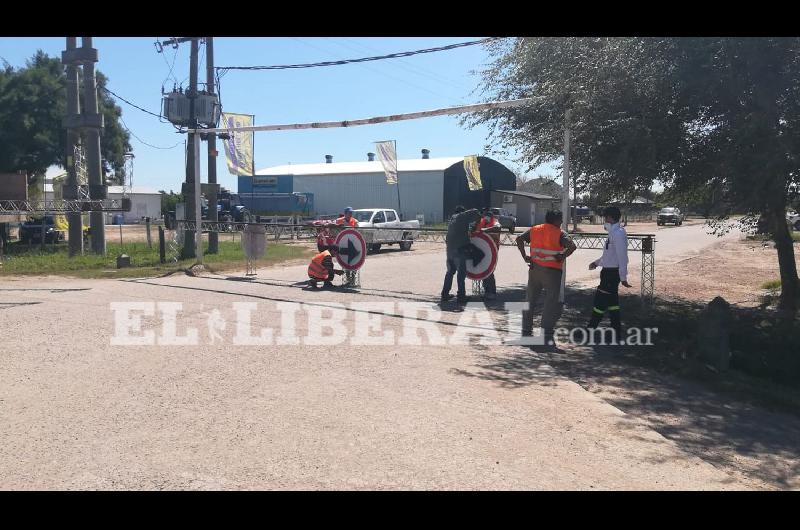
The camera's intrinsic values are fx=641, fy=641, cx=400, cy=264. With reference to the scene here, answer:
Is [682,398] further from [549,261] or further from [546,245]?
[546,245]

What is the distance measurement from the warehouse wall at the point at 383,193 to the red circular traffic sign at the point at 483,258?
4153 cm

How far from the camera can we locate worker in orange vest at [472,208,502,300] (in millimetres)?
12336

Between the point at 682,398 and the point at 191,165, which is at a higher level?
the point at 191,165

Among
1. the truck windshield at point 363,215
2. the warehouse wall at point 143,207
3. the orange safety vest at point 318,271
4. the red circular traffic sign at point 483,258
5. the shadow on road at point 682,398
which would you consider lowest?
the shadow on road at point 682,398

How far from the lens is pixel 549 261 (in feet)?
30.1

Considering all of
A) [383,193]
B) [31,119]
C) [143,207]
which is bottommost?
[143,207]

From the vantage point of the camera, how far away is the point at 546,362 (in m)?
8.28

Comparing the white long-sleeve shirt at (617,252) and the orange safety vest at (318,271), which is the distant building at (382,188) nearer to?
the orange safety vest at (318,271)

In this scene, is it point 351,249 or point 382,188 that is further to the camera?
point 382,188

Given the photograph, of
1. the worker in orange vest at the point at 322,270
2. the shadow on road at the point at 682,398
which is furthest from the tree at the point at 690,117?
the worker in orange vest at the point at 322,270

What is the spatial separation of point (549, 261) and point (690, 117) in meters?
3.83

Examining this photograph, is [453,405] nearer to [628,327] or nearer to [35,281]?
[628,327]

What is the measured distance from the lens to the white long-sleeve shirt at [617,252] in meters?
9.27

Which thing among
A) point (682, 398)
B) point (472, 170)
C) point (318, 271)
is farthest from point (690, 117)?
point (472, 170)
